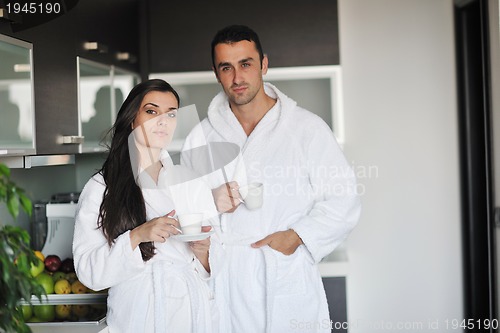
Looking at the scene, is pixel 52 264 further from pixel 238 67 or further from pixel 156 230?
pixel 238 67

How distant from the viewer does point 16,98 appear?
1961 millimetres

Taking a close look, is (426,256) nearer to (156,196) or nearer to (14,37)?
(156,196)

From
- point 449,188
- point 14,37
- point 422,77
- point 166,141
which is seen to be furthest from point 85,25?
point 449,188

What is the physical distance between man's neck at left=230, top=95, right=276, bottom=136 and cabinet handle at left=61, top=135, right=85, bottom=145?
1.62 feet

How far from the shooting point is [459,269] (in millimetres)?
3186

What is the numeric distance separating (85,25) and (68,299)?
0.88 metres

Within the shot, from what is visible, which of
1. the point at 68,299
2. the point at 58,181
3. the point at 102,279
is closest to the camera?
the point at 102,279

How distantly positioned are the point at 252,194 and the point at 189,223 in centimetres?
40

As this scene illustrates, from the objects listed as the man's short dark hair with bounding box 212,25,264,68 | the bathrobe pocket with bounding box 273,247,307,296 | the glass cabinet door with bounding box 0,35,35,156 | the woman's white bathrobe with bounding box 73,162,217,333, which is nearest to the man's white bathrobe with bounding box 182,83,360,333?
the bathrobe pocket with bounding box 273,247,307,296

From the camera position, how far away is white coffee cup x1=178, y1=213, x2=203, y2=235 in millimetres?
1818


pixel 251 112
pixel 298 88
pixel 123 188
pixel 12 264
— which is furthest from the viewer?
pixel 298 88

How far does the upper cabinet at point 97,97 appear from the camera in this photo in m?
2.43

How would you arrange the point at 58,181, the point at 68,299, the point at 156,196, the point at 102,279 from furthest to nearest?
the point at 58,181 < the point at 68,299 < the point at 156,196 < the point at 102,279

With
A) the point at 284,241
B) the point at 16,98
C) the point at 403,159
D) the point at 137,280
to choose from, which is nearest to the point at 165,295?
the point at 137,280
